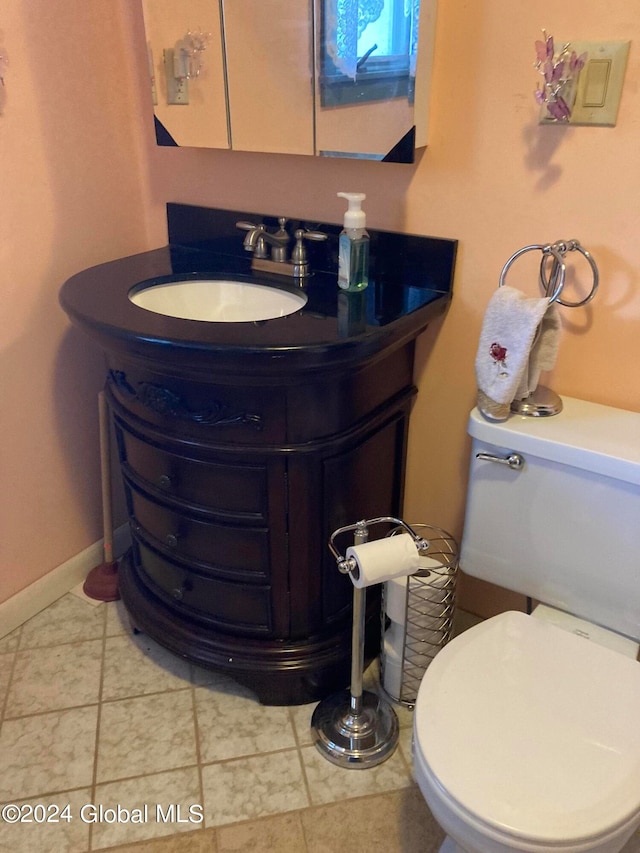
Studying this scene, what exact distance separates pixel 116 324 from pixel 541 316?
757 mm

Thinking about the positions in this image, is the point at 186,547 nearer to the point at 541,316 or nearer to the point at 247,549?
the point at 247,549

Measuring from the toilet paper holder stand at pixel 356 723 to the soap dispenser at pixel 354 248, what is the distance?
1.64 ft

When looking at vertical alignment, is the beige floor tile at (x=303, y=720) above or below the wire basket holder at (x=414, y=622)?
below

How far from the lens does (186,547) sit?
1.43 metres

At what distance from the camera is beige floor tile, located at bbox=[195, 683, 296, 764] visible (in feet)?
4.72

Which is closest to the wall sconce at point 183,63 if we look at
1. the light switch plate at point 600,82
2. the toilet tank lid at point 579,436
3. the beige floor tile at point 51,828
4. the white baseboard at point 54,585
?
the light switch plate at point 600,82

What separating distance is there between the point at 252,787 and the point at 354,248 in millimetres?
1117

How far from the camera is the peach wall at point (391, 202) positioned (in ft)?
3.92

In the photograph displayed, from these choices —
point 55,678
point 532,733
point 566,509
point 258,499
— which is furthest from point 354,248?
point 55,678

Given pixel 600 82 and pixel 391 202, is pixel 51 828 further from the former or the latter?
pixel 600 82

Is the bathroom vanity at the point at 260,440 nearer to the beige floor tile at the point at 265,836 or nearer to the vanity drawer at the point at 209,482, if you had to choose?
the vanity drawer at the point at 209,482

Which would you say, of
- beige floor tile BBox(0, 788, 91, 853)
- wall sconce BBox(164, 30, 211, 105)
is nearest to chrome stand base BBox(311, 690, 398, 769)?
beige floor tile BBox(0, 788, 91, 853)

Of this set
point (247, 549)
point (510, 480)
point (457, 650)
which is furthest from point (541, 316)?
point (247, 549)

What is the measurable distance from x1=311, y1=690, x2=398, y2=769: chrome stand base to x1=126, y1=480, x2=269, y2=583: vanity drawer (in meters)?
0.37
